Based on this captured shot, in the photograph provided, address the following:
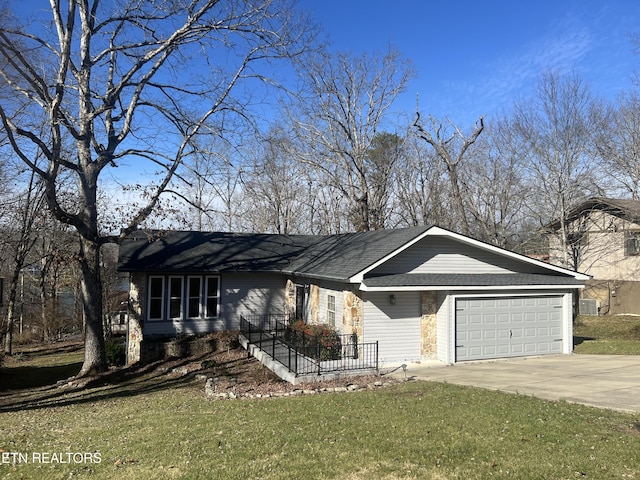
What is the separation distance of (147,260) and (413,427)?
14.1 meters

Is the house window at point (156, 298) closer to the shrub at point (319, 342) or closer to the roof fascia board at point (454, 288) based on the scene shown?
the shrub at point (319, 342)

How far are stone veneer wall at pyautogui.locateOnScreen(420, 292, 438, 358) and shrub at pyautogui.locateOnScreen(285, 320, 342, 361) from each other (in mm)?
2879

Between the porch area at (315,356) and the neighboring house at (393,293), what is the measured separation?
52 cm

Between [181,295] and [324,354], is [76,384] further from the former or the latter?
[324,354]

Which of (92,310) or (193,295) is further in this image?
(193,295)

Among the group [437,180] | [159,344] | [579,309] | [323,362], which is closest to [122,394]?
[159,344]

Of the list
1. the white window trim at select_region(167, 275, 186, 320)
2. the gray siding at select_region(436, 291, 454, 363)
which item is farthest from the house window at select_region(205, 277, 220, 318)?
the gray siding at select_region(436, 291, 454, 363)

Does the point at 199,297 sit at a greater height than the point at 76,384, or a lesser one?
greater

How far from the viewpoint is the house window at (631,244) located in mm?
27719

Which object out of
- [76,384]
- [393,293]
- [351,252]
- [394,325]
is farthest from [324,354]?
[76,384]

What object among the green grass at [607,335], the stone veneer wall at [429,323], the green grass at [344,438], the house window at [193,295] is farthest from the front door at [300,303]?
the green grass at [607,335]

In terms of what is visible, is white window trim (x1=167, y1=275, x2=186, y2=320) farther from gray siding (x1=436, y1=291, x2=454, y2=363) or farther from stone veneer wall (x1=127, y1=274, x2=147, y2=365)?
gray siding (x1=436, y1=291, x2=454, y2=363)

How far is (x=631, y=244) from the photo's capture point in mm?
28219

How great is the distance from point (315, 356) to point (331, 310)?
270 centimetres
